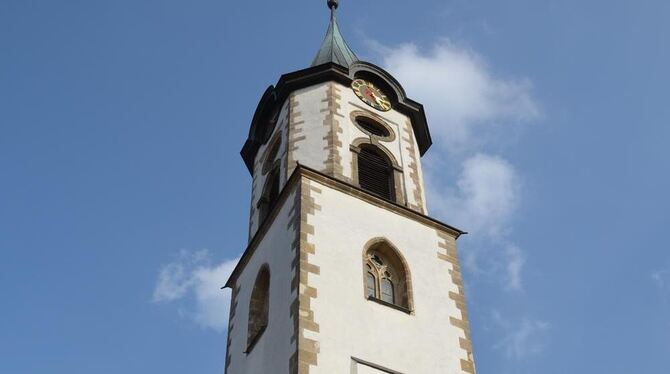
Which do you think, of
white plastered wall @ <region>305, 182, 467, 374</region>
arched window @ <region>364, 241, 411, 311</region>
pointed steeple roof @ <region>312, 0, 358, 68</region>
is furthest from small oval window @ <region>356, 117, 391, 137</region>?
arched window @ <region>364, 241, 411, 311</region>

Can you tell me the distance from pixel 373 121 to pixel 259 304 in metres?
6.05

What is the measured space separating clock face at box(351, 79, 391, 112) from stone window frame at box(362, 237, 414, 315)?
18.2ft

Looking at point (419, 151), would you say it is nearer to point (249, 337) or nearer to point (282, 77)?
point (282, 77)

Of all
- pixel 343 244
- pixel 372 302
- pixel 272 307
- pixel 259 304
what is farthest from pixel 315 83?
pixel 372 302

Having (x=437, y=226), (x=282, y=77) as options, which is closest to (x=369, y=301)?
(x=437, y=226)

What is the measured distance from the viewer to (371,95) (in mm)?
22953

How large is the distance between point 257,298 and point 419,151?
7.12 metres

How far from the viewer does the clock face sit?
2267 centimetres

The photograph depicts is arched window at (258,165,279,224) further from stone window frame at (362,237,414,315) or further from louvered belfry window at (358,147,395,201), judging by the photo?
stone window frame at (362,237,414,315)

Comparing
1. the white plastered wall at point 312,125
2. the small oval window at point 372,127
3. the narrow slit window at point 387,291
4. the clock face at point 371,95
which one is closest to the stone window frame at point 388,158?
the small oval window at point 372,127

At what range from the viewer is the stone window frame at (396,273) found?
16.7 m

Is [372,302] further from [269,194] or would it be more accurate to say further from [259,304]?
[269,194]

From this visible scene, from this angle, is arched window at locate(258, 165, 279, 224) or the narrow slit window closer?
the narrow slit window

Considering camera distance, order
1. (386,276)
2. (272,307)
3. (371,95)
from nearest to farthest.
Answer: (272,307) → (386,276) → (371,95)
